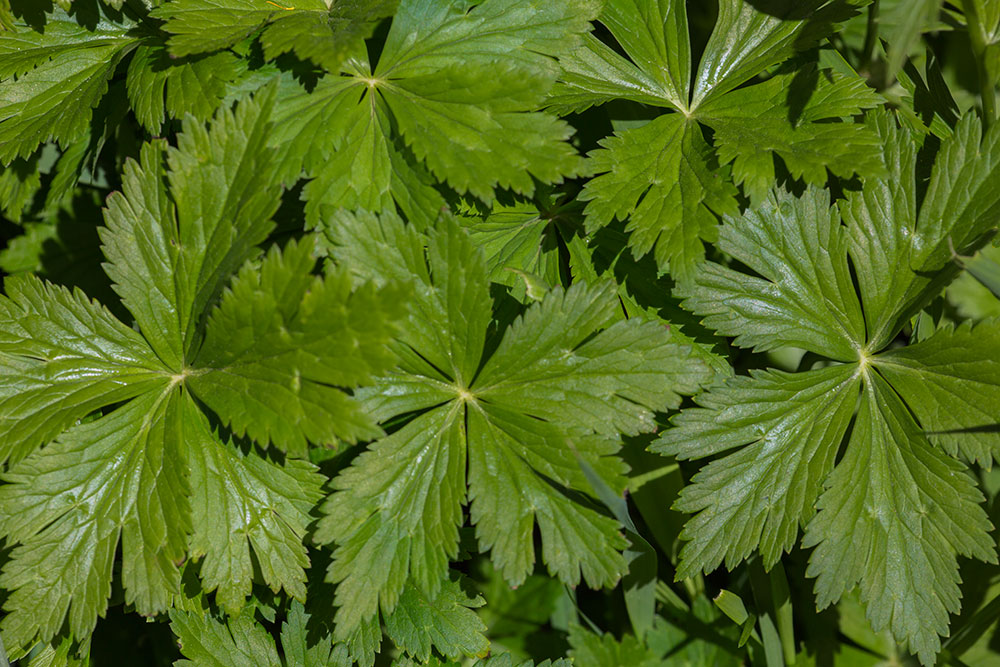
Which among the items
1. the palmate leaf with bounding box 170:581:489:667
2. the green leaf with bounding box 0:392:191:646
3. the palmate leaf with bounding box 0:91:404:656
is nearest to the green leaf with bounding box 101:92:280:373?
the palmate leaf with bounding box 0:91:404:656

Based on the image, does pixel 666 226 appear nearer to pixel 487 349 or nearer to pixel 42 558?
pixel 487 349

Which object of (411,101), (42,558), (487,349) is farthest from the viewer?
(487,349)

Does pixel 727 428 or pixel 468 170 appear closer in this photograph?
pixel 468 170

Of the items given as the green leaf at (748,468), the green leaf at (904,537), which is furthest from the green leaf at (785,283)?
the green leaf at (904,537)

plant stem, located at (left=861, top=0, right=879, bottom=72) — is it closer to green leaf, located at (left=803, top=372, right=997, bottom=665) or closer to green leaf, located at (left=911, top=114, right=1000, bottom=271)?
green leaf, located at (left=911, top=114, right=1000, bottom=271)

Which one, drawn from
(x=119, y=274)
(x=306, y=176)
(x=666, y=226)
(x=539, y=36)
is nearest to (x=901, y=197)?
(x=666, y=226)

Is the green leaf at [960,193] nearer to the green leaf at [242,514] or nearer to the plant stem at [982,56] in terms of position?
the plant stem at [982,56]

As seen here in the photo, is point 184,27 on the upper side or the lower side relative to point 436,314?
upper
